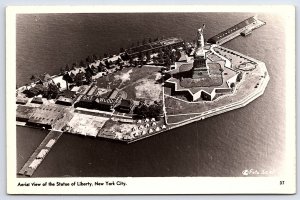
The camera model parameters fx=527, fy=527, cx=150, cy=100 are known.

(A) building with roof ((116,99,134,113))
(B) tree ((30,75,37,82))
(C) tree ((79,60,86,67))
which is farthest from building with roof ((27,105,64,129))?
(A) building with roof ((116,99,134,113))

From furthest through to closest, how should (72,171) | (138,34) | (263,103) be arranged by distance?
(138,34) → (263,103) → (72,171)

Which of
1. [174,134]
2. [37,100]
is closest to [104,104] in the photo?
[37,100]

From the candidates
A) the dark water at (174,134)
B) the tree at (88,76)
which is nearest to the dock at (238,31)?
the dark water at (174,134)

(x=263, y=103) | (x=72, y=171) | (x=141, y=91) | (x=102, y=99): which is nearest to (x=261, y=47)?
(x=263, y=103)

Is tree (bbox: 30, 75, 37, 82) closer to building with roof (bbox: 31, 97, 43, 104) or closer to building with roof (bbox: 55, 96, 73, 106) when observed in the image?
building with roof (bbox: 31, 97, 43, 104)

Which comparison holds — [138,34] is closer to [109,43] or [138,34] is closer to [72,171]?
[109,43]

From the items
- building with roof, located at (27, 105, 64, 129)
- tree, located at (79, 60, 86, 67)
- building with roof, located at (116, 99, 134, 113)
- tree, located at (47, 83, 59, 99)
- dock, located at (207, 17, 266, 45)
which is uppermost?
dock, located at (207, 17, 266, 45)
